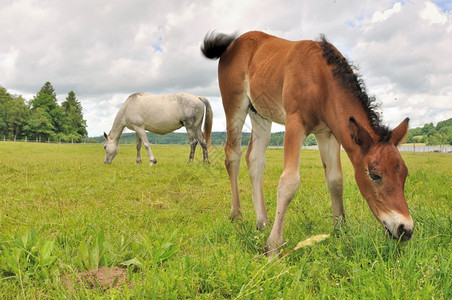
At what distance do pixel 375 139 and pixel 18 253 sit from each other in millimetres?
3232

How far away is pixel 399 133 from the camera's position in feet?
9.48

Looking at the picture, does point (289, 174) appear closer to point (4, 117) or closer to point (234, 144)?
point (234, 144)

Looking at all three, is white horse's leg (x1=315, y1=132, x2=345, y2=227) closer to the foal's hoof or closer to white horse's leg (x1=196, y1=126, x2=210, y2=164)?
the foal's hoof

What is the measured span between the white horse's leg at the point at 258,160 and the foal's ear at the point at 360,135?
5.13 ft

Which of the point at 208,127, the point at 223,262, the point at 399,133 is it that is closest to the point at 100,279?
the point at 223,262

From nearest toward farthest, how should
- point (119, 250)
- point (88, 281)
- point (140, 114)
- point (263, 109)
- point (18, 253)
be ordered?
1. point (88, 281)
2. point (18, 253)
3. point (119, 250)
4. point (263, 109)
5. point (140, 114)

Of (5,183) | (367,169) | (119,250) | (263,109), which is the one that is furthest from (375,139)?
(5,183)

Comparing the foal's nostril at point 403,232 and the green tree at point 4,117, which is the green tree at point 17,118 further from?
the foal's nostril at point 403,232

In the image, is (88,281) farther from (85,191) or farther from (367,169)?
(85,191)

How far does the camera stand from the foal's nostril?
264 cm

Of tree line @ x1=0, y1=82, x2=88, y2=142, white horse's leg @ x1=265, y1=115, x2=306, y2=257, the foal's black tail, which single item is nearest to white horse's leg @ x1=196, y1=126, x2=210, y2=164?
the foal's black tail

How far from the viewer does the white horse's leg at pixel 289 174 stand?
308cm

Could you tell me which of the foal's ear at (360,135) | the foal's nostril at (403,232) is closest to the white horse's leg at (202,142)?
the foal's ear at (360,135)

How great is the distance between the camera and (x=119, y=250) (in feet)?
9.99
